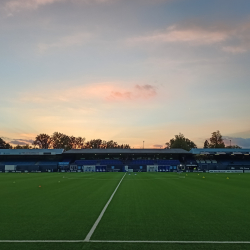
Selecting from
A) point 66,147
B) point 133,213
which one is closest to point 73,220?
point 133,213

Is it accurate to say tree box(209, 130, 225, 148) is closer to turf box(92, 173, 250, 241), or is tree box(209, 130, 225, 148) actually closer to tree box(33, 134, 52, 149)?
tree box(33, 134, 52, 149)

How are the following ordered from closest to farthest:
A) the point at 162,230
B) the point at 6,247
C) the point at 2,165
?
the point at 6,247
the point at 162,230
the point at 2,165

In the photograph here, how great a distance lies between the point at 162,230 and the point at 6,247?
4.54 metres

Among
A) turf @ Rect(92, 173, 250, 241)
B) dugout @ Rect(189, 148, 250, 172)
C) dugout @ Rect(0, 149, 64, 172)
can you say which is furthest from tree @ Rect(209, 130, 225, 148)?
turf @ Rect(92, 173, 250, 241)

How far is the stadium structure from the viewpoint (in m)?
81.9

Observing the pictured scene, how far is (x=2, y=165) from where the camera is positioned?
8319 centimetres

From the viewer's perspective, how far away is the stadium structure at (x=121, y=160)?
81938 millimetres

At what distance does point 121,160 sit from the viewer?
301 feet

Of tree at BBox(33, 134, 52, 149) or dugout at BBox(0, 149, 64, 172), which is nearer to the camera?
dugout at BBox(0, 149, 64, 172)

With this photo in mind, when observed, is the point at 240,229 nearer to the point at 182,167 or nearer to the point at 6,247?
the point at 6,247

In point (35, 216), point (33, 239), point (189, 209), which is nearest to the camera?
point (33, 239)

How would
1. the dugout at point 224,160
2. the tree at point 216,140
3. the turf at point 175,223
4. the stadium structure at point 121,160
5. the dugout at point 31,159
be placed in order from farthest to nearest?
the tree at point 216,140 → the dugout at point 224,160 → the stadium structure at point 121,160 → the dugout at point 31,159 → the turf at point 175,223

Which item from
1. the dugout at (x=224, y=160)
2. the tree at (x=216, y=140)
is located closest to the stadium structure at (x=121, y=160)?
the dugout at (x=224, y=160)

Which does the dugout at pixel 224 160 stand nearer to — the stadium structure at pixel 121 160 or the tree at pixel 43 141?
the stadium structure at pixel 121 160
